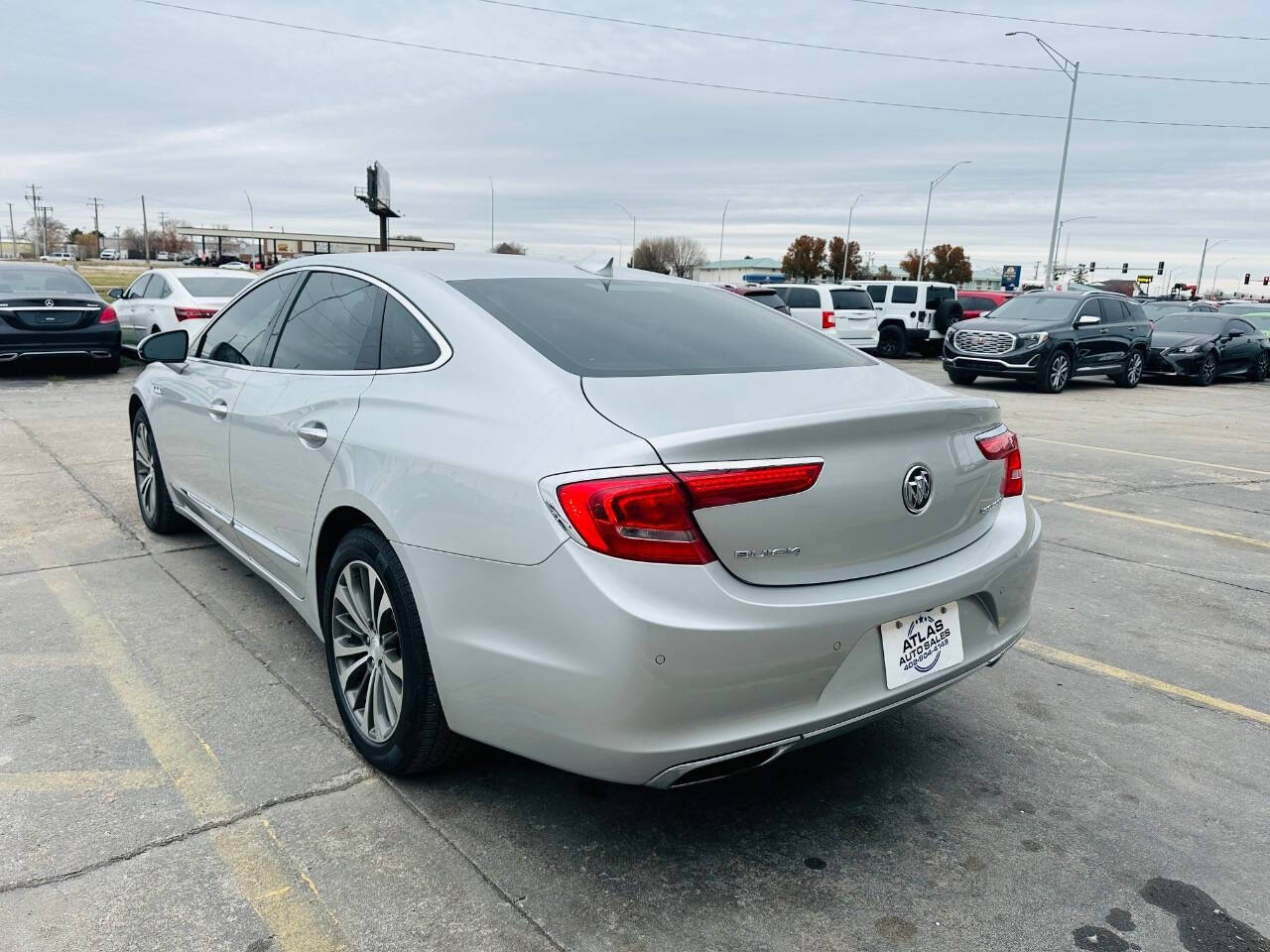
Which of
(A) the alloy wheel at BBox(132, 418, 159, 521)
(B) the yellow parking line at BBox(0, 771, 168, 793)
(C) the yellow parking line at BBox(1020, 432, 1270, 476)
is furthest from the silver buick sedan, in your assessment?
(C) the yellow parking line at BBox(1020, 432, 1270, 476)

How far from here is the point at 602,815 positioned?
2.90 meters

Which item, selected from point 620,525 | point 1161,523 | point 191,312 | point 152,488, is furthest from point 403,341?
point 191,312

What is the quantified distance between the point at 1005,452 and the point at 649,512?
1.40 meters

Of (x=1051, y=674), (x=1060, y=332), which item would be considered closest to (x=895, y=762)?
(x=1051, y=674)

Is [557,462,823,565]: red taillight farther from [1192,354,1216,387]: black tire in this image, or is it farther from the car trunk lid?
[1192,354,1216,387]: black tire

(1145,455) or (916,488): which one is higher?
(916,488)

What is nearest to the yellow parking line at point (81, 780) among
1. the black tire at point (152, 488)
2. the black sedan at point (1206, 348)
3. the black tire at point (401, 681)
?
the black tire at point (401, 681)

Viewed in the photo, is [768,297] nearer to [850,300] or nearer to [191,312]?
[850,300]

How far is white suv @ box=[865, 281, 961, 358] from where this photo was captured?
24.2 meters

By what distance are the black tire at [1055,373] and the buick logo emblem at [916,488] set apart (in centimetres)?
1561

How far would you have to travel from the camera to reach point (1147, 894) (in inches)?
102

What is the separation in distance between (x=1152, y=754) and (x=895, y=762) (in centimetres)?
92

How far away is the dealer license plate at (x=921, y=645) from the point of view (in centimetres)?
259

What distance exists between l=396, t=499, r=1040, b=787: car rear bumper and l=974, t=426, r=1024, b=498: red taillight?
0.51 meters
